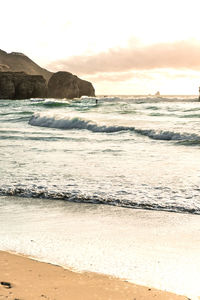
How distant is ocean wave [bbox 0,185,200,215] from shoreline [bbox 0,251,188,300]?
164 centimetres

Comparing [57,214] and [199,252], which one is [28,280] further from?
[57,214]

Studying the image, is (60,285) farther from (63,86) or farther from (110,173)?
(63,86)

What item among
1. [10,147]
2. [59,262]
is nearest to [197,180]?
[59,262]

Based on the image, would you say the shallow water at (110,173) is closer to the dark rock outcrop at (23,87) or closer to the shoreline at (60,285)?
the shoreline at (60,285)

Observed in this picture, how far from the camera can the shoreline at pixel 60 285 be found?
6.09 ft

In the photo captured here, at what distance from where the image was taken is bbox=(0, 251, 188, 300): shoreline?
1.86m

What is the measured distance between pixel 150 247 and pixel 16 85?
99.6 metres

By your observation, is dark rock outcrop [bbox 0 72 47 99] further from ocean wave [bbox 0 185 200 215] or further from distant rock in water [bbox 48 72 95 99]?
ocean wave [bbox 0 185 200 215]

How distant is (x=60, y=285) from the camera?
1.98m

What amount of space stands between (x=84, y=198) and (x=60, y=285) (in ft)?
6.80

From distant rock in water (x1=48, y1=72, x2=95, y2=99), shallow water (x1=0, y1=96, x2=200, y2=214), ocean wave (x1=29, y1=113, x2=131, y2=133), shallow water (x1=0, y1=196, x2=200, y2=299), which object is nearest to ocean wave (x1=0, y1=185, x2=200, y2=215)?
shallow water (x1=0, y1=96, x2=200, y2=214)

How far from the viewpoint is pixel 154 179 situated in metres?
4.94

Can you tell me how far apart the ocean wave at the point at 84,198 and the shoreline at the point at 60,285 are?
164 cm

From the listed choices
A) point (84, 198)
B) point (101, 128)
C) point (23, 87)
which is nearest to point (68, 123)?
point (101, 128)
